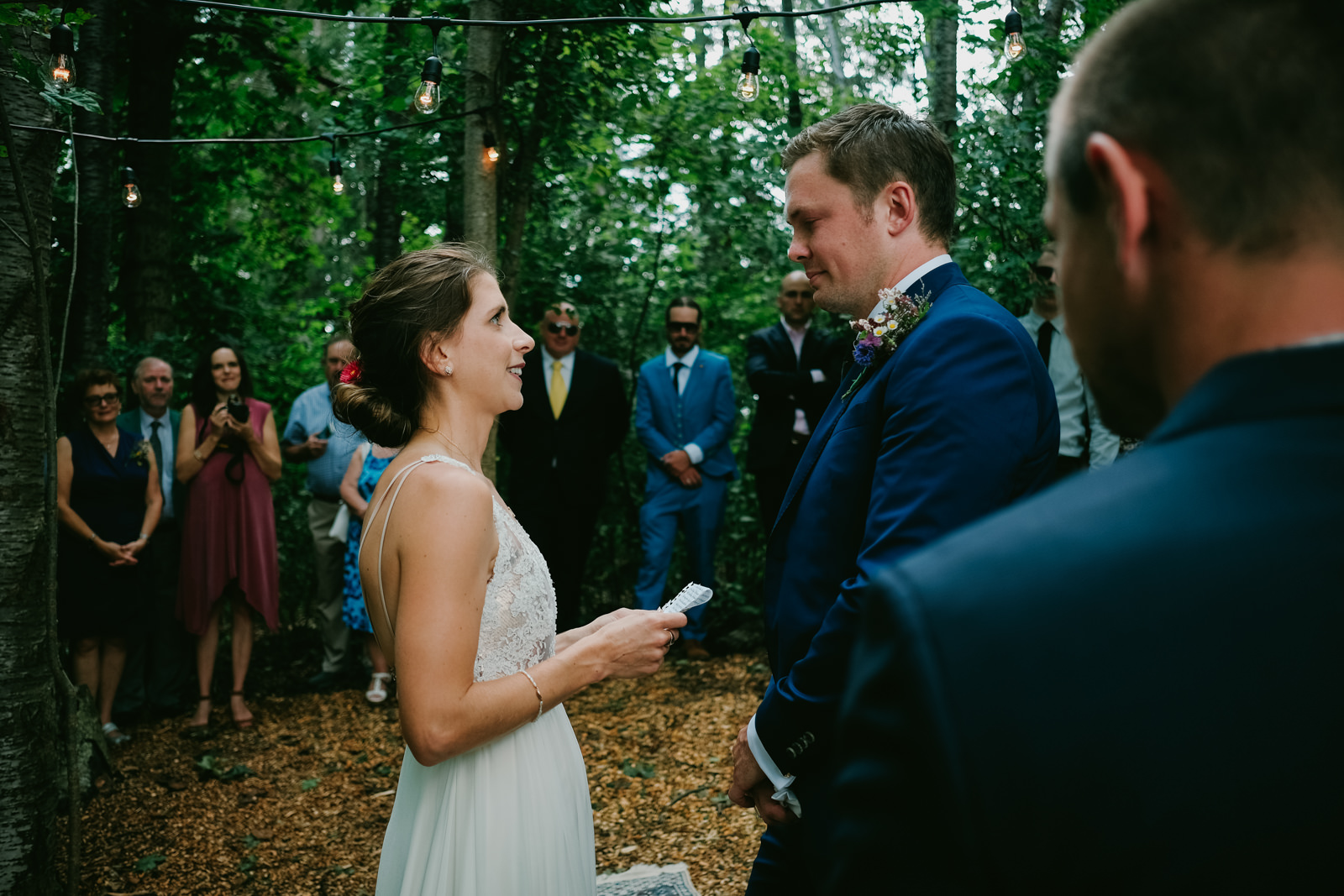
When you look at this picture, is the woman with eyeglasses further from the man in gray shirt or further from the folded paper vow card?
the man in gray shirt

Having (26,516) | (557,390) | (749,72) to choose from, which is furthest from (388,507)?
(557,390)

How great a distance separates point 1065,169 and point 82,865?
16.6ft

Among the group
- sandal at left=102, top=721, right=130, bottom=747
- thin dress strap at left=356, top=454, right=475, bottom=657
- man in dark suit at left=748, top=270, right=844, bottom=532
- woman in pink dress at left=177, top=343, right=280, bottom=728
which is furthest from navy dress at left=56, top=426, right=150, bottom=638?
thin dress strap at left=356, top=454, right=475, bottom=657

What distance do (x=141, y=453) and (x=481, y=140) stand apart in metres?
2.93

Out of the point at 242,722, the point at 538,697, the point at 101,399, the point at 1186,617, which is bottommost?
the point at 242,722

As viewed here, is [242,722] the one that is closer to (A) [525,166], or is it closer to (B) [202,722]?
(B) [202,722]

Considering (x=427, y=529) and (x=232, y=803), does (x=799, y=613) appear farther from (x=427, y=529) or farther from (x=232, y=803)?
(x=232, y=803)

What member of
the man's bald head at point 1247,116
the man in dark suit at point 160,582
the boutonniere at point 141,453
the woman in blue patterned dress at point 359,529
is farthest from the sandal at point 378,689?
the man's bald head at point 1247,116

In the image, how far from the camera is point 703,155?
8.19 meters

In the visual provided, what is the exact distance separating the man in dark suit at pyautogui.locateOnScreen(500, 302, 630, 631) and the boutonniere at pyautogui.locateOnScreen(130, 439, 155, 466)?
2.30 meters

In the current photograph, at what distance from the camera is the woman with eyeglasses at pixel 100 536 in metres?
5.53

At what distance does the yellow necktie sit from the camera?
695cm

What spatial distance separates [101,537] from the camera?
5.66 metres

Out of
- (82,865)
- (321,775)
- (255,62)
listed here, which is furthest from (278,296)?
(82,865)
